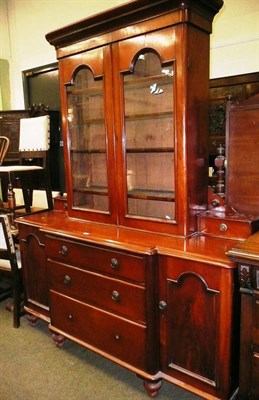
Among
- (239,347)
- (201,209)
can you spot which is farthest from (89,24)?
(239,347)

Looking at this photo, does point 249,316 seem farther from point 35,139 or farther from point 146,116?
point 35,139

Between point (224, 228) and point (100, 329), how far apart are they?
37.3 inches

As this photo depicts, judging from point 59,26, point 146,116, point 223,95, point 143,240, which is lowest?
point 143,240

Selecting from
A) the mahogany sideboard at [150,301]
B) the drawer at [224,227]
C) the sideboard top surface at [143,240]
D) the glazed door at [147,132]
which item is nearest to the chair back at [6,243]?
the sideboard top surface at [143,240]

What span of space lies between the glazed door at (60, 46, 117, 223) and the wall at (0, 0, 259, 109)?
48.1 inches

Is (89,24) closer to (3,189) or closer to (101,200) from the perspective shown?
(101,200)

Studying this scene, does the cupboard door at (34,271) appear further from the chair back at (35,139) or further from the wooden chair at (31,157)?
the chair back at (35,139)

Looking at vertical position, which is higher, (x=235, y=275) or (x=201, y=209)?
(x=201, y=209)

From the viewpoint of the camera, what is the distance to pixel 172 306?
160 centimetres

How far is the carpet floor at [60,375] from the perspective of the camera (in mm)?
1758

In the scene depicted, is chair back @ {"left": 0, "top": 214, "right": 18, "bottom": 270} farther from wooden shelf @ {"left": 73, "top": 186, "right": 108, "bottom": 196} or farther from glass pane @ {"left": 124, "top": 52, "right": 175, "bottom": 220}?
glass pane @ {"left": 124, "top": 52, "right": 175, "bottom": 220}

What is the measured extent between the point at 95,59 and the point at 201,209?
3.63 feet

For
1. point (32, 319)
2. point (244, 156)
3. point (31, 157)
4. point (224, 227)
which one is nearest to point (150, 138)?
point (244, 156)

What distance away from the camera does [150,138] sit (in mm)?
→ 1921
